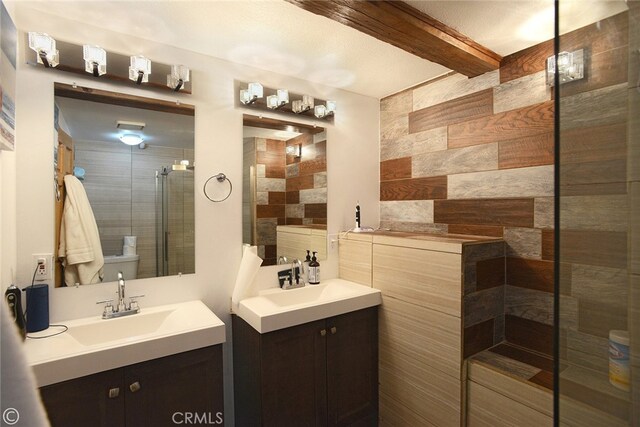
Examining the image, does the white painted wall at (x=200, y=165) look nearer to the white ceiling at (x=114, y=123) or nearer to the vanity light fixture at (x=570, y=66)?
the white ceiling at (x=114, y=123)

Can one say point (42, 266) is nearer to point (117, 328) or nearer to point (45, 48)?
point (117, 328)

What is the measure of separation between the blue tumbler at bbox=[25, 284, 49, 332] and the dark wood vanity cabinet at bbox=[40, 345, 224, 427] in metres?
0.38

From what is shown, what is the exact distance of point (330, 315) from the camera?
1803 millimetres

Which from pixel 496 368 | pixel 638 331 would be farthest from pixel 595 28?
pixel 496 368

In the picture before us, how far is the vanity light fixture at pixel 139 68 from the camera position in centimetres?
159

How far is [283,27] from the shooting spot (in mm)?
1605

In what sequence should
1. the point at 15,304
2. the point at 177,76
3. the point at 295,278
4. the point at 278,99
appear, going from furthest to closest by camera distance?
1. the point at 295,278
2. the point at 278,99
3. the point at 177,76
4. the point at 15,304

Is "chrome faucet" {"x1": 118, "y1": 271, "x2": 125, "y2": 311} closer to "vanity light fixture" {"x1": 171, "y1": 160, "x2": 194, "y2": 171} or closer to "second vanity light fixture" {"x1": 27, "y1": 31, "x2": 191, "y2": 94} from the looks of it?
"vanity light fixture" {"x1": 171, "y1": 160, "x2": 194, "y2": 171}

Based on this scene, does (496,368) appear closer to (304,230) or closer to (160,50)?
(304,230)

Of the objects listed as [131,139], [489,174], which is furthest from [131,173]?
[489,174]

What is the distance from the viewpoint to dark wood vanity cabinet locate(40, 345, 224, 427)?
1171 mm

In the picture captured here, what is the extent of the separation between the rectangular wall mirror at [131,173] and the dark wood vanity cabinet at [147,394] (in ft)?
1.80

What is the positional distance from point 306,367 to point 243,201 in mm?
1050

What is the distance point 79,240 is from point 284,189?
3.86 feet
